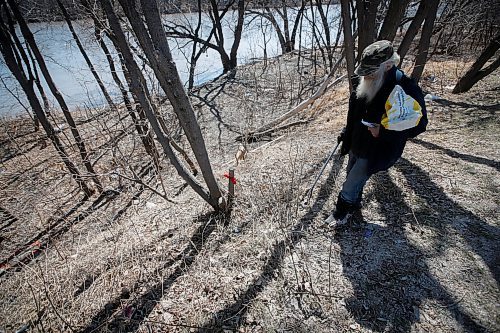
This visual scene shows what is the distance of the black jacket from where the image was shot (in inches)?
79.5

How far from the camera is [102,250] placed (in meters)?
3.40

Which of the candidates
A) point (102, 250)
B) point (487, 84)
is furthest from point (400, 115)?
point (487, 84)

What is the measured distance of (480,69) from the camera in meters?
5.51

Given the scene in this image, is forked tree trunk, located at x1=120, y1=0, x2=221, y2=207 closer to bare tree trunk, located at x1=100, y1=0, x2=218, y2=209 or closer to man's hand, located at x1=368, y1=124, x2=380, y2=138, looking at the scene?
bare tree trunk, located at x1=100, y1=0, x2=218, y2=209

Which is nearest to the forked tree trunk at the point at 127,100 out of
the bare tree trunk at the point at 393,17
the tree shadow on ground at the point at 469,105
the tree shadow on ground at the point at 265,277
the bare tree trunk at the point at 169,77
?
the bare tree trunk at the point at 169,77

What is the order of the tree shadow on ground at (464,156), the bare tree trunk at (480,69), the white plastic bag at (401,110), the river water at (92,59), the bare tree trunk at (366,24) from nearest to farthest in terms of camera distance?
1. the white plastic bag at (401,110)
2. the tree shadow on ground at (464,156)
3. the bare tree trunk at (366,24)
4. the bare tree trunk at (480,69)
5. the river water at (92,59)

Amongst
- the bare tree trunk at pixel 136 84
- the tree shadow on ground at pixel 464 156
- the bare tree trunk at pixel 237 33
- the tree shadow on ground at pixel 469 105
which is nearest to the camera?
the bare tree trunk at pixel 136 84

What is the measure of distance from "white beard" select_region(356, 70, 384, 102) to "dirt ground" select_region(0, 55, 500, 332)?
137 centimetres

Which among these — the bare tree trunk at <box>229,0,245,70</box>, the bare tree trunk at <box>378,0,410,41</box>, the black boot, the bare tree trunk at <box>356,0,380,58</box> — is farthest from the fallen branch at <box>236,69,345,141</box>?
the bare tree trunk at <box>229,0,245,70</box>

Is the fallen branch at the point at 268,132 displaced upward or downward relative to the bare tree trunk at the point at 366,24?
downward

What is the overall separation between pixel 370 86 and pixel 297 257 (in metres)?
1.70

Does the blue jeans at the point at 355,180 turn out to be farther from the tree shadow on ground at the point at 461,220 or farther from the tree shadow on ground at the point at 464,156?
the tree shadow on ground at the point at 464,156

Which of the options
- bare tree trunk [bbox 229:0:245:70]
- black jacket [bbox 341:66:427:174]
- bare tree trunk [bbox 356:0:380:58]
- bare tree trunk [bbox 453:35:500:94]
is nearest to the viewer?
black jacket [bbox 341:66:427:174]

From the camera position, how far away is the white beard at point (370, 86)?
203 cm
